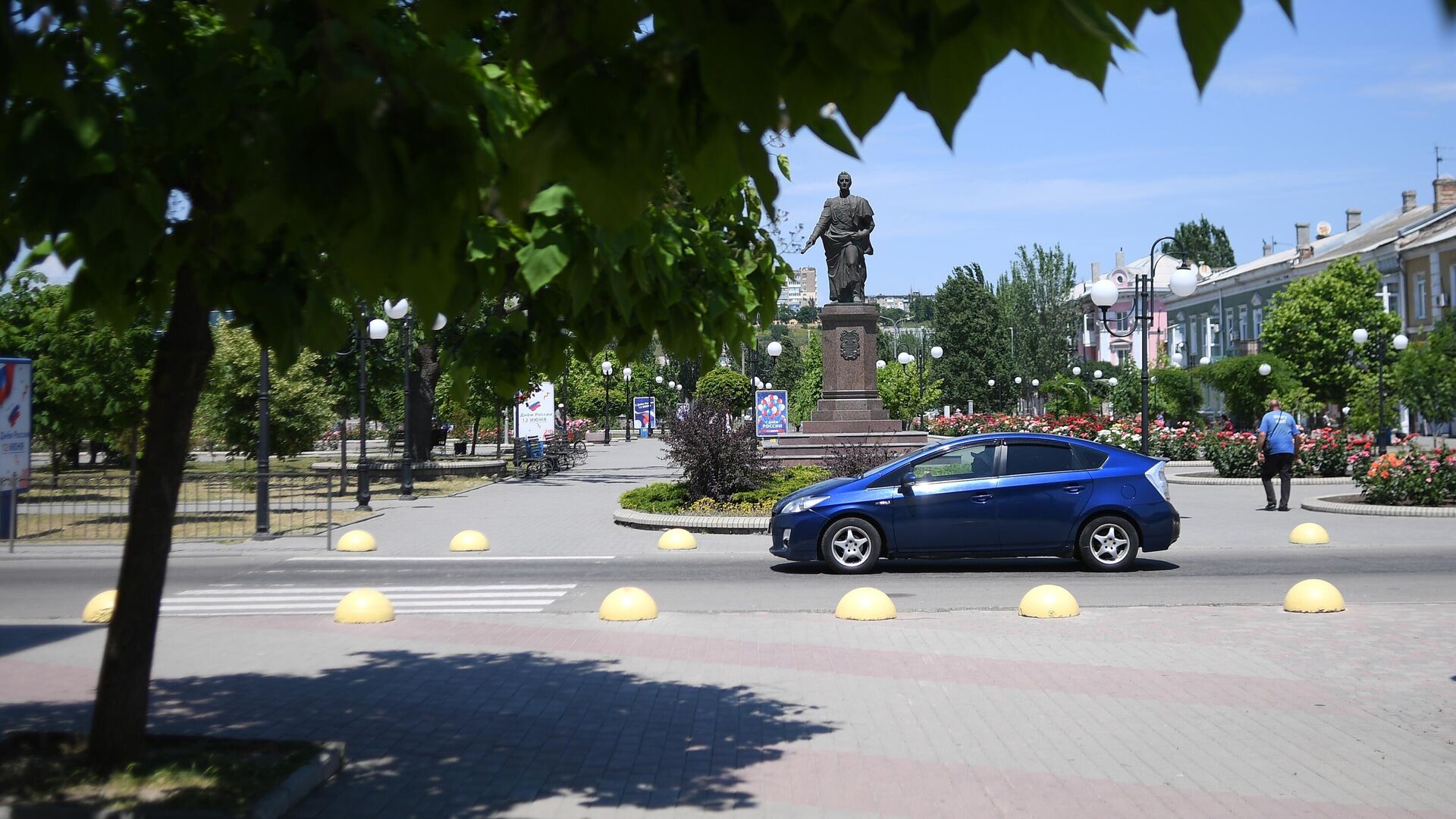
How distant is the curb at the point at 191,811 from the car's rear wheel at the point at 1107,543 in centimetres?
1039

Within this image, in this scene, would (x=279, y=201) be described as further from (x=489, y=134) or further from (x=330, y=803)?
(x=330, y=803)

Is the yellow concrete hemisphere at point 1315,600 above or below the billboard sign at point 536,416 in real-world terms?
below

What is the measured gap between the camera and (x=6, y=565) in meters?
17.1

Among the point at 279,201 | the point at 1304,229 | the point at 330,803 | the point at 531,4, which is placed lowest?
the point at 330,803

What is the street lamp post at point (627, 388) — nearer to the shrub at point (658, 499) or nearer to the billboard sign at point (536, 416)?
the billboard sign at point (536, 416)

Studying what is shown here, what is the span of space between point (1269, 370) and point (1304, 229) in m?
44.8

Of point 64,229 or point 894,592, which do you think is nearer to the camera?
point 64,229

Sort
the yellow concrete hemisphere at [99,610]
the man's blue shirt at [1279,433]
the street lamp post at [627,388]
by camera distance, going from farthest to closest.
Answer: the street lamp post at [627,388]
the man's blue shirt at [1279,433]
the yellow concrete hemisphere at [99,610]

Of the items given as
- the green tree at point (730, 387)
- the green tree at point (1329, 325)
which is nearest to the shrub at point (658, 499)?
the green tree at point (730, 387)

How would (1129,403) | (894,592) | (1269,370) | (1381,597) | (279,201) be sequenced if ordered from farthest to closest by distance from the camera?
Result: (1129,403) → (1269,370) → (894,592) → (1381,597) → (279,201)

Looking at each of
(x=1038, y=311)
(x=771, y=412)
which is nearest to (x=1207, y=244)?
(x=1038, y=311)

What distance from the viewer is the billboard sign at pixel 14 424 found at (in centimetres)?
1889

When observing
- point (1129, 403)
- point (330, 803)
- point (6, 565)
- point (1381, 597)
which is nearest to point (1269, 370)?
point (1129, 403)

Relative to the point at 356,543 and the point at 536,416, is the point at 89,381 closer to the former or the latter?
the point at 356,543
